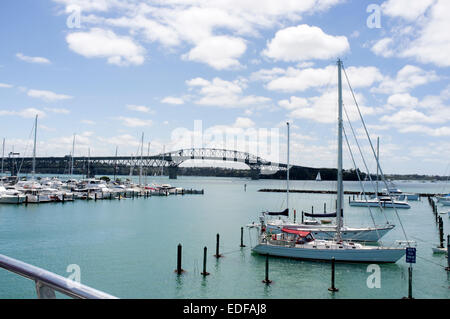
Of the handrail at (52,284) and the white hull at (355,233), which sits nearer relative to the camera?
the handrail at (52,284)

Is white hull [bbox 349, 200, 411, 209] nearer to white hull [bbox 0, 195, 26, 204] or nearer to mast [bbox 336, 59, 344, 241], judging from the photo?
mast [bbox 336, 59, 344, 241]

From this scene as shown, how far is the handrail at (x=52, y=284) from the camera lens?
2.81 meters

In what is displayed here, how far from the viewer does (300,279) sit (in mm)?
21484

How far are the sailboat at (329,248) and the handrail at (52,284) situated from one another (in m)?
21.4

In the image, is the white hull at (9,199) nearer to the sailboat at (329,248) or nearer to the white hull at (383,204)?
the sailboat at (329,248)

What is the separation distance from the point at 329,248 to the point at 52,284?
24.1 m

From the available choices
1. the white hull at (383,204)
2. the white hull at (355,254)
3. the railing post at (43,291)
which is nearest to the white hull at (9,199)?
the white hull at (355,254)

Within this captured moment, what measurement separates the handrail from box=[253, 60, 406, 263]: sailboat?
2144 cm

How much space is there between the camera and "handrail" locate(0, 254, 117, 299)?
281cm

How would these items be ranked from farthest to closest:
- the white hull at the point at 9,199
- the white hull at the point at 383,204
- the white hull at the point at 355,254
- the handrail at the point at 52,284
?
the white hull at the point at 383,204
the white hull at the point at 9,199
the white hull at the point at 355,254
the handrail at the point at 52,284
